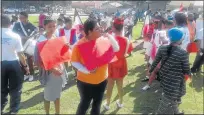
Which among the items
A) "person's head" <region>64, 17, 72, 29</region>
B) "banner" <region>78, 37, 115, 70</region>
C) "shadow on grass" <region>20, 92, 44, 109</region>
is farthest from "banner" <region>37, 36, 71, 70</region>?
"person's head" <region>64, 17, 72, 29</region>

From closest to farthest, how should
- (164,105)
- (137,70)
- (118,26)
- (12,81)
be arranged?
1. (164,105)
2. (12,81)
3. (118,26)
4. (137,70)

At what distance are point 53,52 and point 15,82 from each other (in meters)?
1.09

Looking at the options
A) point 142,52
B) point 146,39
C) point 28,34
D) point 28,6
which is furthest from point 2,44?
point 28,6

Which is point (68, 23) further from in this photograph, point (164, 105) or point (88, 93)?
point (164, 105)

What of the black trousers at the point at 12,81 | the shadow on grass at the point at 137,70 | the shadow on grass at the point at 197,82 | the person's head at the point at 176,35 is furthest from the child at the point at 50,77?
the shadow on grass at the point at 137,70

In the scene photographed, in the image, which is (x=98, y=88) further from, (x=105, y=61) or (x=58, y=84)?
(x=58, y=84)

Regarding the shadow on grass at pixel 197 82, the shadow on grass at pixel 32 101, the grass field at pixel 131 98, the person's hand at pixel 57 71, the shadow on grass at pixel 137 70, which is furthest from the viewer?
the shadow on grass at pixel 137 70

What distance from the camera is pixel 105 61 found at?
3.75 m

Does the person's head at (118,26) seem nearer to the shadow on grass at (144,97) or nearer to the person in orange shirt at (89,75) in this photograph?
the person in orange shirt at (89,75)

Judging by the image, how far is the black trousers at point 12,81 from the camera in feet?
14.8

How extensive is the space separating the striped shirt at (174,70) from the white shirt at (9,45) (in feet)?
7.66

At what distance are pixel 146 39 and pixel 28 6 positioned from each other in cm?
4402

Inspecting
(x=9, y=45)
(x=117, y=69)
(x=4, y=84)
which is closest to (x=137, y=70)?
(x=117, y=69)

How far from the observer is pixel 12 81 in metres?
4.61
